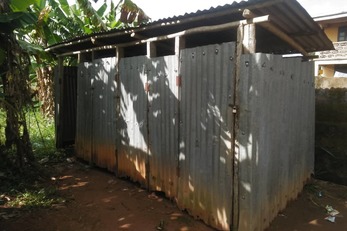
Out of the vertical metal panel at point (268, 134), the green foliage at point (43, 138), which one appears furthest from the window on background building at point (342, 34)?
the green foliage at point (43, 138)

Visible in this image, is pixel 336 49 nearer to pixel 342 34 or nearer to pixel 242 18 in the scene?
pixel 342 34

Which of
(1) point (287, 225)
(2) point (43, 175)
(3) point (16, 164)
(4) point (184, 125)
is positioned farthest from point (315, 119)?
(3) point (16, 164)

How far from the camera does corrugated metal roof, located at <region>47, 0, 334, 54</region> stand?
3550 mm

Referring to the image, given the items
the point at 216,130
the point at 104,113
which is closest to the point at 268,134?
the point at 216,130

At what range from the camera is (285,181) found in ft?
15.2

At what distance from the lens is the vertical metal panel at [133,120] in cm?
534

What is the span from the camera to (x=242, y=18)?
397 cm

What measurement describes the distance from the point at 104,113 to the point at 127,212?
2.48 m

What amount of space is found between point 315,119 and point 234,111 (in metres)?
3.66

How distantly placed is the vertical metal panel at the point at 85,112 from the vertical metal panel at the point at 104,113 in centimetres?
18

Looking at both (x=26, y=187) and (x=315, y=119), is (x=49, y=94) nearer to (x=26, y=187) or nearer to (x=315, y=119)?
(x=26, y=187)

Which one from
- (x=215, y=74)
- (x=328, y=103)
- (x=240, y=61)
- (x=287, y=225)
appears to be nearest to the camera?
(x=240, y=61)

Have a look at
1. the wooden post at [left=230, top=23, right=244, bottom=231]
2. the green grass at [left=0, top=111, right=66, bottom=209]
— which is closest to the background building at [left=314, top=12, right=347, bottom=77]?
the wooden post at [left=230, top=23, right=244, bottom=231]

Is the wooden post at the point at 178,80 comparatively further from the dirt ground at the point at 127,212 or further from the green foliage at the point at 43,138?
the green foliage at the point at 43,138
